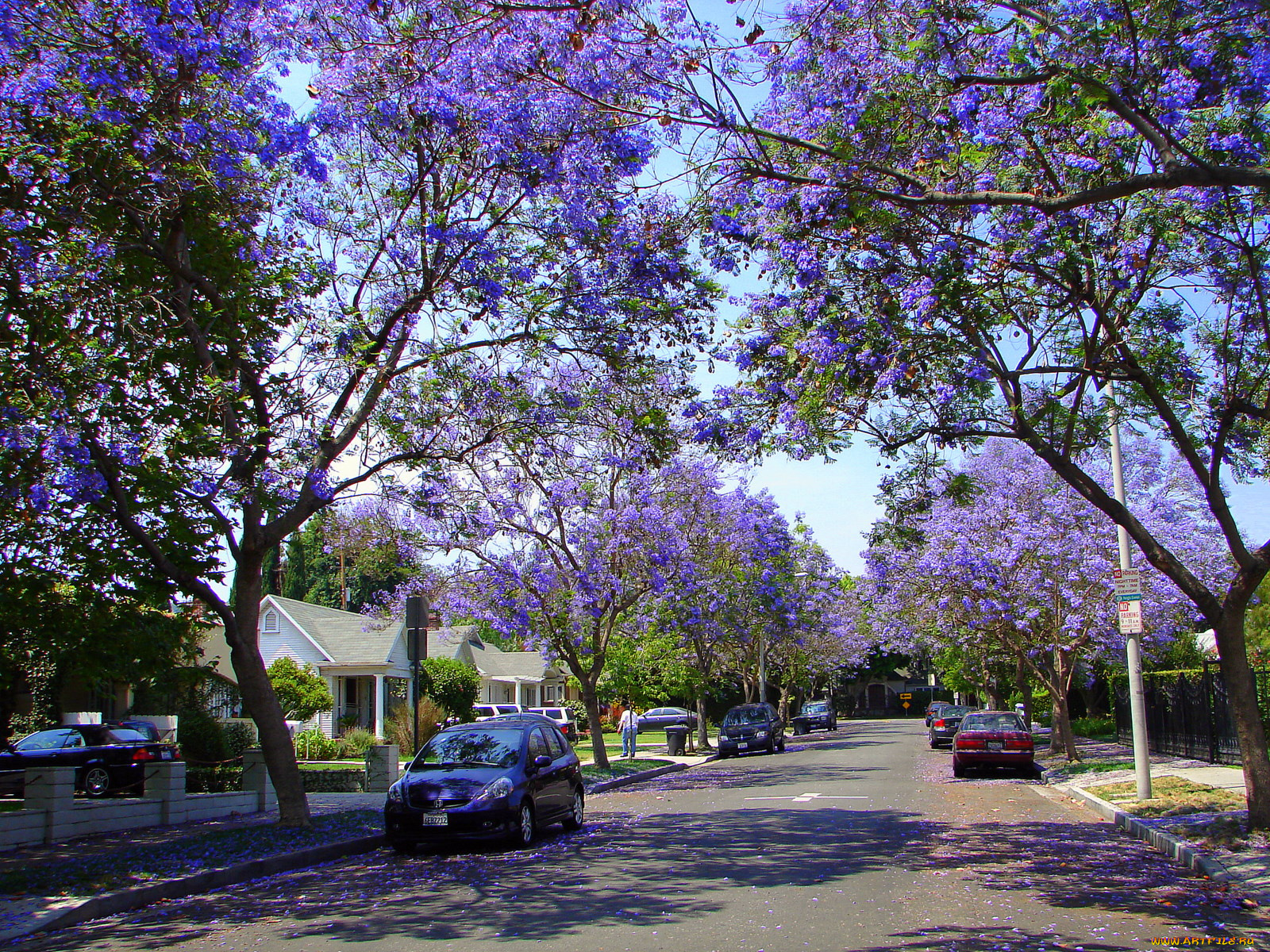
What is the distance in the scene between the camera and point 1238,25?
912 centimetres

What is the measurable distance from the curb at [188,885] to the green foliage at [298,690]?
20.6m

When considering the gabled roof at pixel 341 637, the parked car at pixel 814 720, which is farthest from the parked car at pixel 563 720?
the parked car at pixel 814 720

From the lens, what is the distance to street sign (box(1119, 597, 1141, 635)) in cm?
1500

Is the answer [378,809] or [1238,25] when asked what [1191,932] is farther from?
[378,809]

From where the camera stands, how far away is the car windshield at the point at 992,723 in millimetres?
22484

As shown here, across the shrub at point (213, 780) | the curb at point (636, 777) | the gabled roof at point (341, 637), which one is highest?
the gabled roof at point (341, 637)

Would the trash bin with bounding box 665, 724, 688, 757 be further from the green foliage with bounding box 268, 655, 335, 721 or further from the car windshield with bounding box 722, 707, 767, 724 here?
Answer: the green foliage with bounding box 268, 655, 335, 721

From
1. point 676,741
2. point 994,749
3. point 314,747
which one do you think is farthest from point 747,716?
point 314,747

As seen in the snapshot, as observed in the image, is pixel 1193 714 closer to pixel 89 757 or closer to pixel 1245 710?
pixel 1245 710

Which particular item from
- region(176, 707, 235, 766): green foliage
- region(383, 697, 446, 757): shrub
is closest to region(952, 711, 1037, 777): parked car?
region(383, 697, 446, 757): shrub

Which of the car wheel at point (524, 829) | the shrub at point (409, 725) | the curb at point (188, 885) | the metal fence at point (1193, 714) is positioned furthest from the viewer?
the shrub at point (409, 725)

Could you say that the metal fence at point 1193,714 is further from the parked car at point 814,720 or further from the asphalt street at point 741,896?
the parked car at point 814,720

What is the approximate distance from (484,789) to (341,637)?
94.2ft

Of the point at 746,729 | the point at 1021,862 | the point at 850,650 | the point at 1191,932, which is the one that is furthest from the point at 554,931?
the point at 850,650
